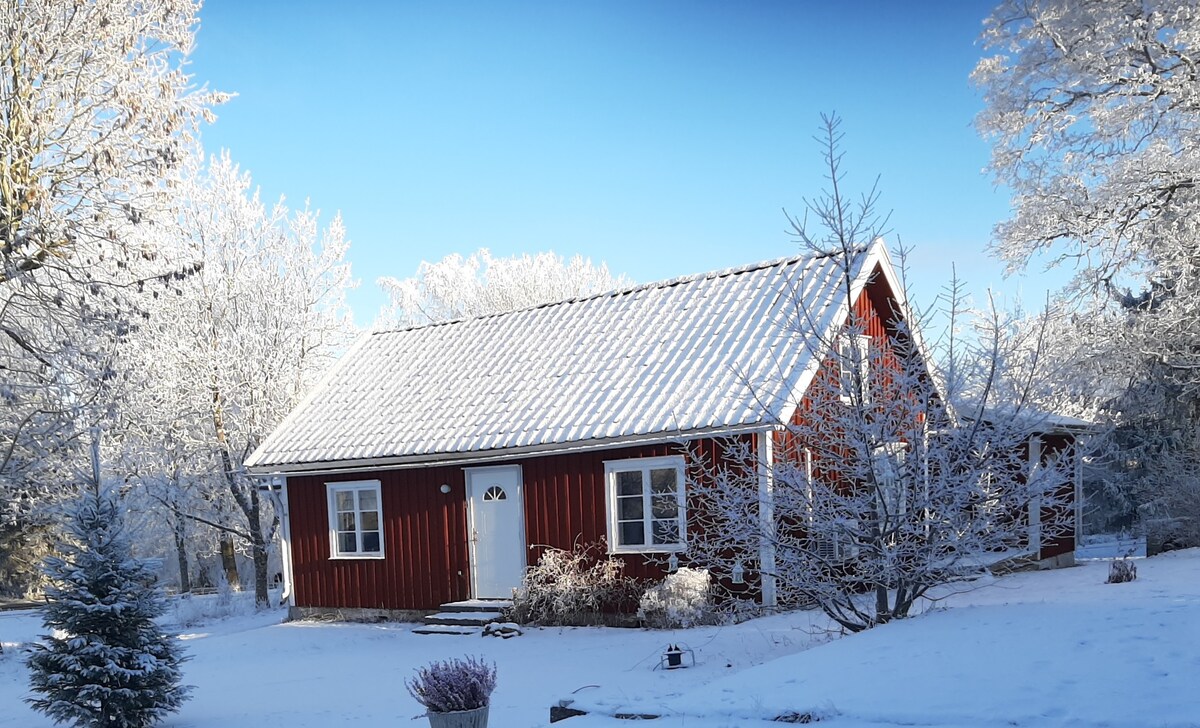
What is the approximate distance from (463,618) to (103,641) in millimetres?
6539

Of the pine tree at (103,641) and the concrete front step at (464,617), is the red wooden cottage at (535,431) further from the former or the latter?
the pine tree at (103,641)

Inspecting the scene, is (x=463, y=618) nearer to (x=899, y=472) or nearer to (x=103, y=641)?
(x=103, y=641)

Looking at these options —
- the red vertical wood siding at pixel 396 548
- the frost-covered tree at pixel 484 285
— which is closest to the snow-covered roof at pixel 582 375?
the red vertical wood siding at pixel 396 548

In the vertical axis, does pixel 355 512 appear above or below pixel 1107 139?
below

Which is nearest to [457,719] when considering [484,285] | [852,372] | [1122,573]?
[852,372]

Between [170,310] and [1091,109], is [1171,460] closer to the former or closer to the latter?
[1091,109]

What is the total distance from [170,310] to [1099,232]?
2035 cm

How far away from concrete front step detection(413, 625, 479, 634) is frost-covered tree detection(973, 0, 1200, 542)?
11483 mm

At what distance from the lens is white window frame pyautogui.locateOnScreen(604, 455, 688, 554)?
551 inches

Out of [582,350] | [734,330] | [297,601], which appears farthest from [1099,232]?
[297,601]

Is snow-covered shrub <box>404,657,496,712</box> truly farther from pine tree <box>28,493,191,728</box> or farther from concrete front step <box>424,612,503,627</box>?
concrete front step <box>424,612,503,627</box>

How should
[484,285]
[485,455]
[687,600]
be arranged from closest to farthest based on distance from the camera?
[687,600]
[485,455]
[484,285]

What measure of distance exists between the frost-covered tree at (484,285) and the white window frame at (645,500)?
25.6 metres

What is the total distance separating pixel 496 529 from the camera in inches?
628
